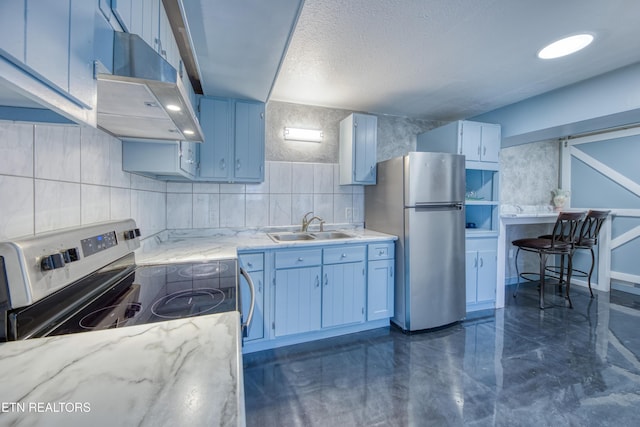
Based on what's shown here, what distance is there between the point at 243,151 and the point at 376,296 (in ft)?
5.94

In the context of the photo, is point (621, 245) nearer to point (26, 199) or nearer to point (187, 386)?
point (187, 386)

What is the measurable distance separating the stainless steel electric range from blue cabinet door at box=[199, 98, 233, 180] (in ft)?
3.34

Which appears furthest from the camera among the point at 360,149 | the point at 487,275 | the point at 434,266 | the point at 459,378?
the point at 487,275

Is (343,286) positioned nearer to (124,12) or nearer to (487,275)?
(487,275)

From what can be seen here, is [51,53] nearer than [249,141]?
Yes

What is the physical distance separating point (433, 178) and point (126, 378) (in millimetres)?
2486

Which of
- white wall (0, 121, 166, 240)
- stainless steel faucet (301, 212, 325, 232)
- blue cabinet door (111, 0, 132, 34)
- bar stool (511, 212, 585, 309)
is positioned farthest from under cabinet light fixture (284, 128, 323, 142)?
bar stool (511, 212, 585, 309)

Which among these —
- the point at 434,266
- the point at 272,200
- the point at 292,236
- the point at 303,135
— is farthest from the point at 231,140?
the point at 434,266

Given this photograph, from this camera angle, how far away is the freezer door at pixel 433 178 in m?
2.38

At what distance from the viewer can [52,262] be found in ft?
2.36

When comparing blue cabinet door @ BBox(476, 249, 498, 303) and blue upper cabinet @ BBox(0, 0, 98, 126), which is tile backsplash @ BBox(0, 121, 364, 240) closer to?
blue upper cabinet @ BBox(0, 0, 98, 126)

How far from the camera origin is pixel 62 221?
99 cm

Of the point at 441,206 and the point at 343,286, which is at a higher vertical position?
the point at 441,206

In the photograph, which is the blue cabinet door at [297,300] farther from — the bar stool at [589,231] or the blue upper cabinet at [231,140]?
the bar stool at [589,231]
